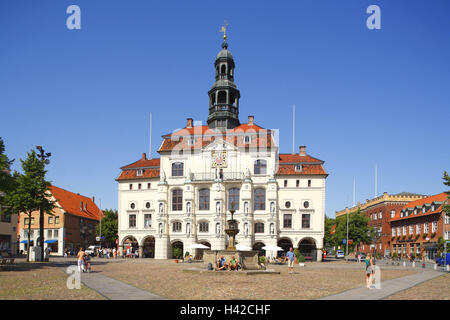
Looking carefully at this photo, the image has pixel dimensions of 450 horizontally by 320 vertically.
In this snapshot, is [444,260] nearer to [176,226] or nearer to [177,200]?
[176,226]

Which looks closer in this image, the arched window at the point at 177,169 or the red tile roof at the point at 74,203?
the arched window at the point at 177,169

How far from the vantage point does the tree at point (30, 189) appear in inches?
1564

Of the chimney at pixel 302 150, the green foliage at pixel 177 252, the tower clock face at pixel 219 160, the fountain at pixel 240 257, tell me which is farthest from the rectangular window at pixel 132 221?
the fountain at pixel 240 257

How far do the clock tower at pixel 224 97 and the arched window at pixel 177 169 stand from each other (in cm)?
812

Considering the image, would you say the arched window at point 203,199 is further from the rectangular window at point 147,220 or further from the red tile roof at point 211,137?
the rectangular window at point 147,220

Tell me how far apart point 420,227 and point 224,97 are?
41078 mm

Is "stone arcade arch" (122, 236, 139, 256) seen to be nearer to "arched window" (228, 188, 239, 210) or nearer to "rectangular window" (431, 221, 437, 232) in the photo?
"arched window" (228, 188, 239, 210)

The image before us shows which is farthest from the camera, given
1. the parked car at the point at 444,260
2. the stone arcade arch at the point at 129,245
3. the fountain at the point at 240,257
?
the stone arcade arch at the point at 129,245

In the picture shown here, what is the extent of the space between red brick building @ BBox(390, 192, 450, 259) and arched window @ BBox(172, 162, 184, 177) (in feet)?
123

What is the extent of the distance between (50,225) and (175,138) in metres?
27.2

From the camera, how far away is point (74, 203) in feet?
260
